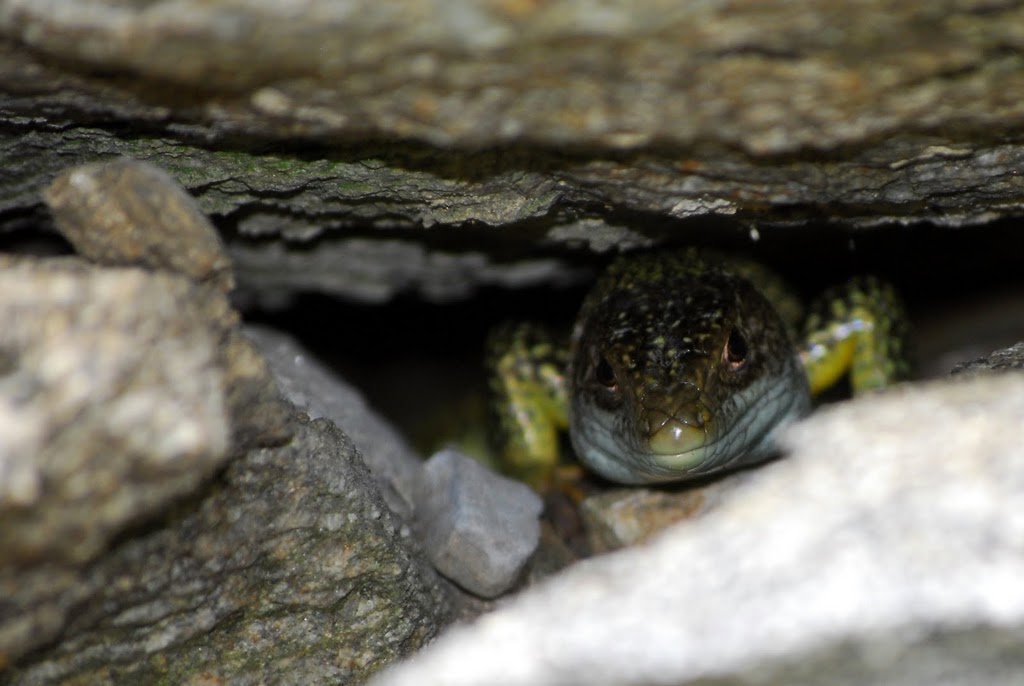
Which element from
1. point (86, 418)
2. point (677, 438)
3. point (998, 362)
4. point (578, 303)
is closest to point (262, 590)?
point (86, 418)

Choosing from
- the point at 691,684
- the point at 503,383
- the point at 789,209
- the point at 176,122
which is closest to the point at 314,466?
the point at 176,122

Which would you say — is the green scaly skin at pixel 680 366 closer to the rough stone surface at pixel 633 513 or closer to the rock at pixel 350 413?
the rough stone surface at pixel 633 513

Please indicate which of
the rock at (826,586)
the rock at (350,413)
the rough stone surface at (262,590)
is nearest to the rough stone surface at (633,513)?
the rock at (350,413)

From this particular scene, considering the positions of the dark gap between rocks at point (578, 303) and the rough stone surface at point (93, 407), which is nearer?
the rough stone surface at point (93, 407)

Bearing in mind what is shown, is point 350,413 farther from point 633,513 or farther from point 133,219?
point 133,219

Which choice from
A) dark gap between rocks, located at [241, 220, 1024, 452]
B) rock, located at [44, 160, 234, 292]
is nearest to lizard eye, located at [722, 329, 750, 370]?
dark gap between rocks, located at [241, 220, 1024, 452]

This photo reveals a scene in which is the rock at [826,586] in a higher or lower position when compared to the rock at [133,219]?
lower
